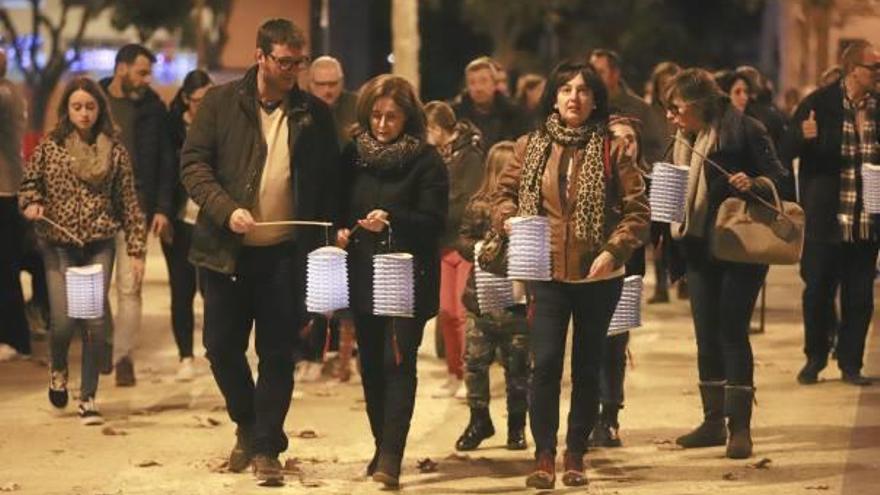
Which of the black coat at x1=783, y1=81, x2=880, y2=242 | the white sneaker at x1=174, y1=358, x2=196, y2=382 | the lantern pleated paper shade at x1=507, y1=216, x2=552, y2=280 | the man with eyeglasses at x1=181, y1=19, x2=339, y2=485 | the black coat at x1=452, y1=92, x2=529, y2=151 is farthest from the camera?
the black coat at x1=452, y1=92, x2=529, y2=151

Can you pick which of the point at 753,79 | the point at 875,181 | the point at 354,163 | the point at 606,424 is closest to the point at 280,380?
the point at 354,163

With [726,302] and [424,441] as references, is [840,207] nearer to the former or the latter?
[726,302]

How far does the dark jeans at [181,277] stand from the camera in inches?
545

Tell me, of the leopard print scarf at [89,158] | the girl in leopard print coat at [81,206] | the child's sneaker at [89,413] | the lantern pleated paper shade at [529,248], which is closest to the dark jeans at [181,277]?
the girl in leopard print coat at [81,206]

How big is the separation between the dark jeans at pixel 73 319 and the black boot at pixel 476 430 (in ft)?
7.47

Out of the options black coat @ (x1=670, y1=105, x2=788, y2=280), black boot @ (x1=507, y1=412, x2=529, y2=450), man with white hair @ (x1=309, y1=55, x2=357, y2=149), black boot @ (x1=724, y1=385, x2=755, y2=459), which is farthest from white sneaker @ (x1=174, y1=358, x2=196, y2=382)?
black coat @ (x1=670, y1=105, x2=788, y2=280)

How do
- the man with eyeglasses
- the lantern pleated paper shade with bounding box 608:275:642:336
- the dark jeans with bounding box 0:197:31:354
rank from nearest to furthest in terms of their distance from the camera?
the man with eyeglasses
the lantern pleated paper shade with bounding box 608:275:642:336
the dark jeans with bounding box 0:197:31:354

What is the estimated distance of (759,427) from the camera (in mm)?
12078

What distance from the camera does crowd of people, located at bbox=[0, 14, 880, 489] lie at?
10.0 meters

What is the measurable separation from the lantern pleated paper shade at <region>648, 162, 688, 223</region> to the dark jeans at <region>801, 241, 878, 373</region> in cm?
327

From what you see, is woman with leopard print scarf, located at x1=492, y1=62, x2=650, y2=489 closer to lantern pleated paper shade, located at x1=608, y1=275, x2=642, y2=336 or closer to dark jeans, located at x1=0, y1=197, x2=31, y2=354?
lantern pleated paper shade, located at x1=608, y1=275, x2=642, y2=336

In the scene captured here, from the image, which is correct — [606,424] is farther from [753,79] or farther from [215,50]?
[215,50]

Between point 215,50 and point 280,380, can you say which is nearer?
point 280,380

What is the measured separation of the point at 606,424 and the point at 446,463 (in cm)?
96
